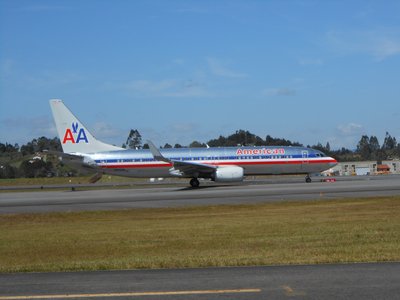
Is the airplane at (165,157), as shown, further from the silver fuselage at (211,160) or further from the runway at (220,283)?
the runway at (220,283)

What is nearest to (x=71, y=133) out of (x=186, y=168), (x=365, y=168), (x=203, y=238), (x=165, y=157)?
(x=165, y=157)

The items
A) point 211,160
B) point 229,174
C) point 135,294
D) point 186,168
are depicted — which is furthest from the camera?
point 211,160

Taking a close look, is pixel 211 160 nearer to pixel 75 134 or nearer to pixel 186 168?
pixel 186 168

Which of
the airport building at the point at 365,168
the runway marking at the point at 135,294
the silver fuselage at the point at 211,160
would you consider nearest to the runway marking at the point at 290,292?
the runway marking at the point at 135,294

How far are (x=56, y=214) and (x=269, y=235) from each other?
13.7 meters

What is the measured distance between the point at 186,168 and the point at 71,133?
10311 mm

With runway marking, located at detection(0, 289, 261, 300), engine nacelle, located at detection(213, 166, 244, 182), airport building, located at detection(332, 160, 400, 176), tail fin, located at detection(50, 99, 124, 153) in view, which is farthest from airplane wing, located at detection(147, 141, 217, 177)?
airport building, located at detection(332, 160, 400, 176)

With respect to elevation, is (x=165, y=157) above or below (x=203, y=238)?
above

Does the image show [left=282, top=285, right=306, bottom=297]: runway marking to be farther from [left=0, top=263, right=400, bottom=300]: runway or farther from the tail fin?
the tail fin

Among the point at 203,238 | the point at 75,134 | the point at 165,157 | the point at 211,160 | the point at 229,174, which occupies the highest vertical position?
the point at 75,134

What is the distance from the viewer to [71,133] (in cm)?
4938

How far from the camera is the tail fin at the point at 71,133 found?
4934 cm

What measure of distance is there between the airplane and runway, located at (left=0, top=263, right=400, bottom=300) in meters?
37.8

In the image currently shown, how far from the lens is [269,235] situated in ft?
51.8
